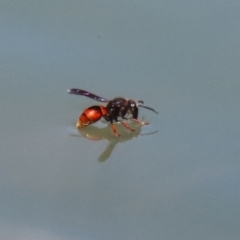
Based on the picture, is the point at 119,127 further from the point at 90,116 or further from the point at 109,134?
the point at 90,116

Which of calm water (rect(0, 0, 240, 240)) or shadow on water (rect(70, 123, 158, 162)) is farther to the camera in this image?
shadow on water (rect(70, 123, 158, 162))

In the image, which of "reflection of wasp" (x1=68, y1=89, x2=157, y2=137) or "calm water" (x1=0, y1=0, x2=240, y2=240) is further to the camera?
A: "reflection of wasp" (x1=68, y1=89, x2=157, y2=137)

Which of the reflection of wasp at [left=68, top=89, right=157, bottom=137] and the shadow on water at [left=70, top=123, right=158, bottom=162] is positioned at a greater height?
the reflection of wasp at [left=68, top=89, right=157, bottom=137]

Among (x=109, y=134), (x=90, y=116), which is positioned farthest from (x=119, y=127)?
(x=90, y=116)

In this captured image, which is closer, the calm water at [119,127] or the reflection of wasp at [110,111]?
the calm water at [119,127]

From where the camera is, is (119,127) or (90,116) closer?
(90,116)
